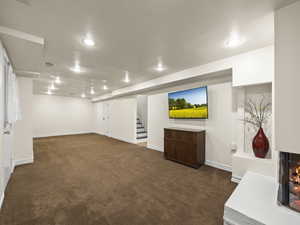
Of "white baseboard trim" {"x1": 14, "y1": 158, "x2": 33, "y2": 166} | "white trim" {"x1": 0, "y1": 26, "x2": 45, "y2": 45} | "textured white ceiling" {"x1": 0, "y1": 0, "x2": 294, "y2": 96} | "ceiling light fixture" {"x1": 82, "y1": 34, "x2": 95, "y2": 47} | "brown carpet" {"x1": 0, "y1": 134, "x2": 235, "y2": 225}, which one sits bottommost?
"brown carpet" {"x1": 0, "y1": 134, "x2": 235, "y2": 225}

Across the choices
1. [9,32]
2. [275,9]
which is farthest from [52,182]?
[275,9]

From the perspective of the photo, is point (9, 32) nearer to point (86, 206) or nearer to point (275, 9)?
point (86, 206)

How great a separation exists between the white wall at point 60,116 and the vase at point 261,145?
9345 millimetres

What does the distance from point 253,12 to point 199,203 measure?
2557 mm

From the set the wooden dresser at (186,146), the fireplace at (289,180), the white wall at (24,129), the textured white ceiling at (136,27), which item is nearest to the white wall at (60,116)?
the white wall at (24,129)

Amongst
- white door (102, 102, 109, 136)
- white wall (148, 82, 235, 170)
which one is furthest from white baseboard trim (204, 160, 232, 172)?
white door (102, 102, 109, 136)

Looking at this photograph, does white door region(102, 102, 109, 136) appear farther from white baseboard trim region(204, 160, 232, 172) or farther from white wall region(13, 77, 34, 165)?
white baseboard trim region(204, 160, 232, 172)

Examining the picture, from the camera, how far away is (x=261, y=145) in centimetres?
245

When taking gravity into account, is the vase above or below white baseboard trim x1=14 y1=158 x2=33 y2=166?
above

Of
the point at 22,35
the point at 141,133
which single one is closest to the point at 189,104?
the point at 22,35

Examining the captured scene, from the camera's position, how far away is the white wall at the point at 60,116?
7789 millimetres

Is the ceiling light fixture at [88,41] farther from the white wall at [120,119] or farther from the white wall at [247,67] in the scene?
the white wall at [120,119]

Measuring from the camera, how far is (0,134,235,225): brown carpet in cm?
175

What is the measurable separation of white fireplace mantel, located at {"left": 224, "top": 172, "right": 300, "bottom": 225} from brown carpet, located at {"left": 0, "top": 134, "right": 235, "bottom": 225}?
0.31 metres
